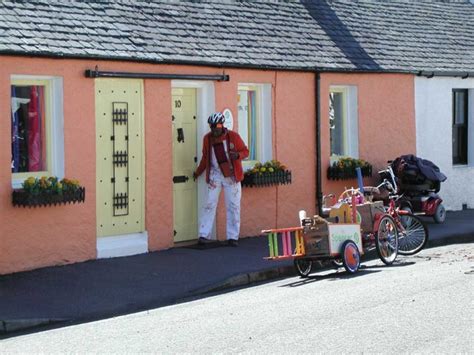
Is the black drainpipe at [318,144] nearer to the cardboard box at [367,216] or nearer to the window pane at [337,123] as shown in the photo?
the window pane at [337,123]

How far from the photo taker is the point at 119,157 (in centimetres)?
1543

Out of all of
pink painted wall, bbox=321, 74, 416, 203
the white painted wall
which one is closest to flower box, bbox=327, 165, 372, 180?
pink painted wall, bbox=321, 74, 416, 203

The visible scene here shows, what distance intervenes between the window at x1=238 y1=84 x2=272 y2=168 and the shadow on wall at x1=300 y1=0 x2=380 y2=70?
94.3 inches

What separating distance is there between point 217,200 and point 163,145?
4.19 ft

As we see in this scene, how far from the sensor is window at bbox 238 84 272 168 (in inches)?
709

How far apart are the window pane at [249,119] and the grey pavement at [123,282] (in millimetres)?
2054

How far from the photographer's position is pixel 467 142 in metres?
23.0

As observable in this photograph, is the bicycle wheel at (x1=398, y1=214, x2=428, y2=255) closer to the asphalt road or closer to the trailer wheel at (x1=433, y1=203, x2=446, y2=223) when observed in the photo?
the asphalt road

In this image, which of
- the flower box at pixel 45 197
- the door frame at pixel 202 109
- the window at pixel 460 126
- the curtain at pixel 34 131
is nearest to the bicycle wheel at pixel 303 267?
the flower box at pixel 45 197

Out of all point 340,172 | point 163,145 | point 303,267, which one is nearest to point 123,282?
point 303,267

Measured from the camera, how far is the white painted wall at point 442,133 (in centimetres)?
2148

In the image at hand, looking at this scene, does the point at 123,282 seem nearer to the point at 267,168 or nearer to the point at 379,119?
the point at 267,168

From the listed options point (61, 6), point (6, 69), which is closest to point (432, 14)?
point (61, 6)

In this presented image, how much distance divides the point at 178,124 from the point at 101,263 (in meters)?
2.93
